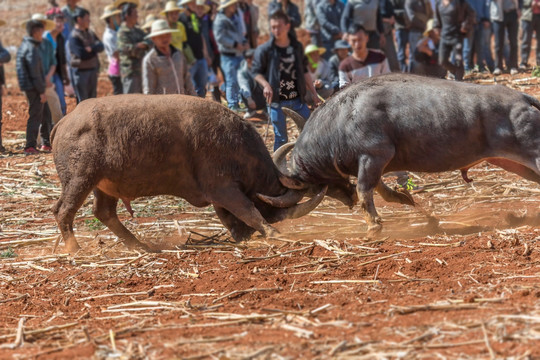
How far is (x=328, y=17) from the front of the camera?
57.0 ft

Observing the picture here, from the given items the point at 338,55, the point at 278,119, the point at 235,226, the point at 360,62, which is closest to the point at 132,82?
the point at 338,55

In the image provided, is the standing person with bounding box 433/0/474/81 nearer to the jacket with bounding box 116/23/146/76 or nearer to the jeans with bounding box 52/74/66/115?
the jacket with bounding box 116/23/146/76

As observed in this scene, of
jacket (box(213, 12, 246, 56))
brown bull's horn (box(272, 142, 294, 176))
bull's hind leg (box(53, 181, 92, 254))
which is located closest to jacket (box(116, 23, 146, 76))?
jacket (box(213, 12, 246, 56))

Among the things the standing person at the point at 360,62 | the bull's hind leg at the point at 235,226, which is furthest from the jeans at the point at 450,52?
the bull's hind leg at the point at 235,226

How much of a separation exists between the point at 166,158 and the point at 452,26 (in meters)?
10.4

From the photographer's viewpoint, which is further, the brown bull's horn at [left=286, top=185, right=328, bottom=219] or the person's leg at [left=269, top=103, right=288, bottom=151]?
the person's leg at [left=269, top=103, right=288, bottom=151]

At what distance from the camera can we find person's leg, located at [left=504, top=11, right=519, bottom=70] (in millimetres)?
19266

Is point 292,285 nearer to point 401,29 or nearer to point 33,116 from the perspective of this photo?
point 33,116

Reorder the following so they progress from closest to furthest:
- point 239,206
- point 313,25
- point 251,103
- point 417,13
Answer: point 239,206, point 251,103, point 417,13, point 313,25

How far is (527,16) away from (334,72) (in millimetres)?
6671

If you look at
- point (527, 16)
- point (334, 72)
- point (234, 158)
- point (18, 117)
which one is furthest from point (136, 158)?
point (527, 16)

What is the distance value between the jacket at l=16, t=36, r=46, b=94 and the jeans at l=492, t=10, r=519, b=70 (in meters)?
10.3

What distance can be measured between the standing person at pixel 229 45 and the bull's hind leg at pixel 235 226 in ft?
26.0

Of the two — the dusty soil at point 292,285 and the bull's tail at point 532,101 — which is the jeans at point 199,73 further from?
the bull's tail at point 532,101
